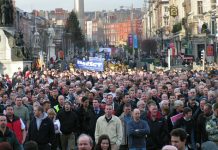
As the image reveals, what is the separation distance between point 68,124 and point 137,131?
281cm

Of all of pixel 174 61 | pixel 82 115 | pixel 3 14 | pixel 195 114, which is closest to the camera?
pixel 195 114

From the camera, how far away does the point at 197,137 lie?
45.0 ft

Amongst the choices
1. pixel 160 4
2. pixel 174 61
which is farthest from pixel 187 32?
pixel 160 4

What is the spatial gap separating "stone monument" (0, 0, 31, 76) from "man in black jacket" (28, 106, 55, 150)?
32.0 metres

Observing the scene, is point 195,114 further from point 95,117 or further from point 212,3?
point 212,3

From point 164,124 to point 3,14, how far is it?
34.2 meters

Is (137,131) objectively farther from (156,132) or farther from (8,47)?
(8,47)

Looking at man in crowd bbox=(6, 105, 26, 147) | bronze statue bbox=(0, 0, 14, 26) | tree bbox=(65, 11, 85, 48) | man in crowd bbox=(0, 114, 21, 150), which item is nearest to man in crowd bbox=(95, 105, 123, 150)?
man in crowd bbox=(6, 105, 26, 147)

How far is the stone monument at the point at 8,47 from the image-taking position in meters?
45.8

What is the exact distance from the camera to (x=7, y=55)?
152 feet

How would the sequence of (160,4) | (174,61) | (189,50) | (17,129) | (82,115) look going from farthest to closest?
(160,4) → (189,50) → (174,61) → (82,115) → (17,129)

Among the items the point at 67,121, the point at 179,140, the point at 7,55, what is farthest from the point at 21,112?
the point at 7,55

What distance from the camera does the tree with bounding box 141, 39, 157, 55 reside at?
12519cm

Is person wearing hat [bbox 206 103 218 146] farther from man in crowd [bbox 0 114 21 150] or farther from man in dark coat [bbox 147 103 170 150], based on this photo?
man in crowd [bbox 0 114 21 150]
